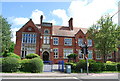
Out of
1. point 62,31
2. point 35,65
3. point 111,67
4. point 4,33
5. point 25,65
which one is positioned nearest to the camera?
point 35,65

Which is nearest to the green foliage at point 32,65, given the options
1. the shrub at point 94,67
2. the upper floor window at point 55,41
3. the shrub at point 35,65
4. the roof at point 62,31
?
the shrub at point 35,65

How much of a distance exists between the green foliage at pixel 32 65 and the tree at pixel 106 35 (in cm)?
1016

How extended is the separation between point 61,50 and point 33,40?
760 cm

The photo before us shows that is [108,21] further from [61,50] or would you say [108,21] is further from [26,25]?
[26,25]

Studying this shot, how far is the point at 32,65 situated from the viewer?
56.6 ft

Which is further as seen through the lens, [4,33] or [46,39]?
[46,39]

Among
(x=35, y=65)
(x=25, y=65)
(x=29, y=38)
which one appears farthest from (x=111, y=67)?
(x=29, y=38)

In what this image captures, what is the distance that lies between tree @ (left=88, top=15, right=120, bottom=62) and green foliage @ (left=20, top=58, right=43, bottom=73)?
10.2 m

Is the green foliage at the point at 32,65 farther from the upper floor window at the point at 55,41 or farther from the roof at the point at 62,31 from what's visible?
the roof at the point at 62,31

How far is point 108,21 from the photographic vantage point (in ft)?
70.4

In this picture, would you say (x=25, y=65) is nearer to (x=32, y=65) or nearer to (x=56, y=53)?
(x=32, y=65)

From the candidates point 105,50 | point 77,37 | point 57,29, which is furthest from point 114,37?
point 57,29

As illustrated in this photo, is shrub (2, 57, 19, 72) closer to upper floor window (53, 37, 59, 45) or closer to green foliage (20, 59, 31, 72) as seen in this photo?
green foliage (20, 59, 31, 72)

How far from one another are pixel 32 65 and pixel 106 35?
12.0m
